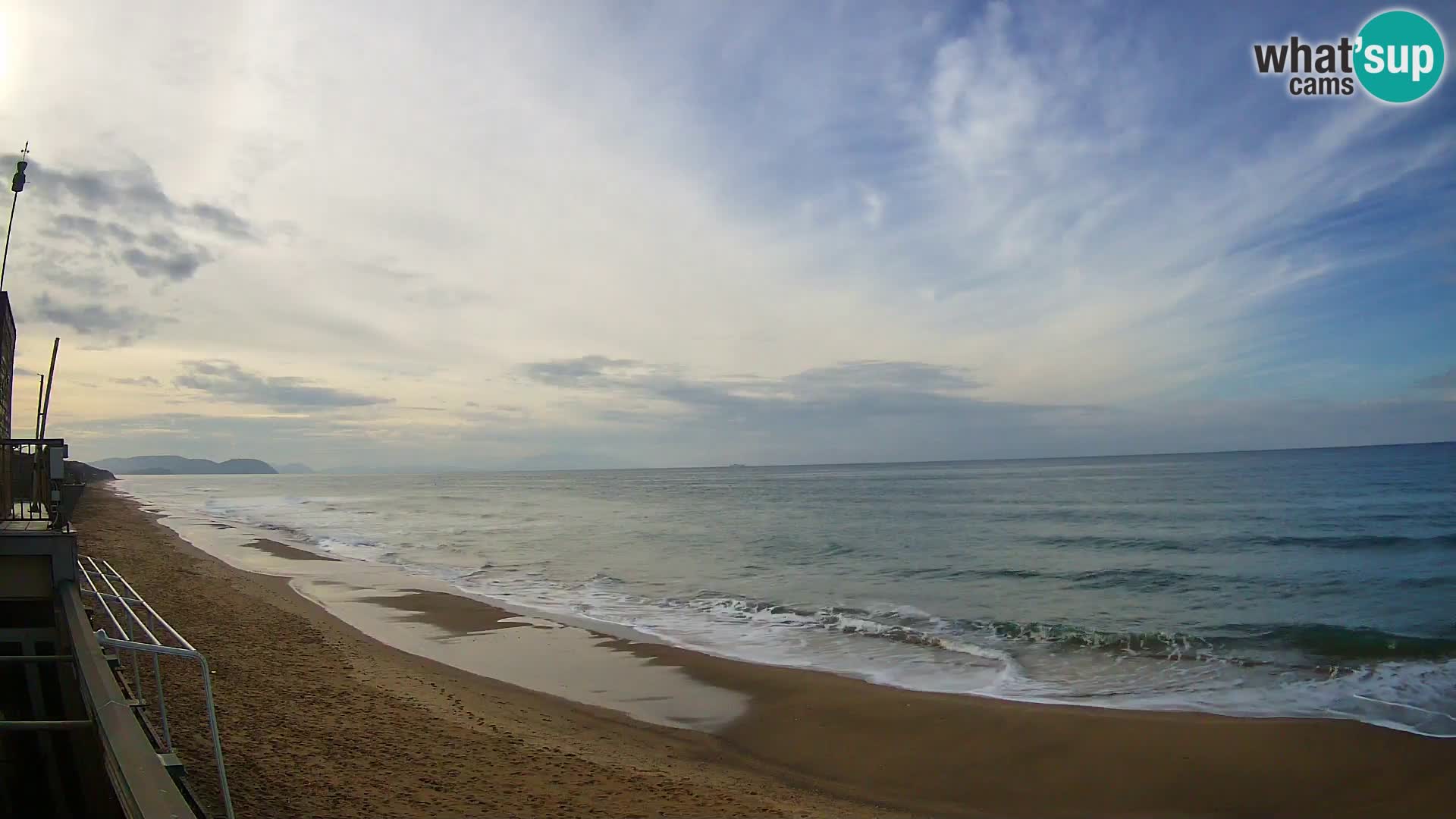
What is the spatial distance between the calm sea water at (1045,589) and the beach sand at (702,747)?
1160 mm

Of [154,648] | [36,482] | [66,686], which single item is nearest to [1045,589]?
[154,648]

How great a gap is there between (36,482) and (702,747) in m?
10.7

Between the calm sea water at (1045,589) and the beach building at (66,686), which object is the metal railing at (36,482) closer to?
the beach building at (66,686)

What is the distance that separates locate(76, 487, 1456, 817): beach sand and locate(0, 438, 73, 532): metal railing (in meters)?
2.61

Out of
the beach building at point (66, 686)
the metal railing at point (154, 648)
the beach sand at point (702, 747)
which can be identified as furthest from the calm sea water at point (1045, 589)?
the beach building at point (66, 686)

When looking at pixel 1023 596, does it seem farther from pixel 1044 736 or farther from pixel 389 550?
pixel 389 550

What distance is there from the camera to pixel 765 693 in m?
10.3

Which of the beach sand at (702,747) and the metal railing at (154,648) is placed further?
the beach sand at (702,747)

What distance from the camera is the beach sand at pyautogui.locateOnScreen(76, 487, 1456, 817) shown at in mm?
6500

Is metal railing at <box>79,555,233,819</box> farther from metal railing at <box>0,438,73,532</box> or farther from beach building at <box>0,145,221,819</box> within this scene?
metal railing at <box>0,438,73,532</box>

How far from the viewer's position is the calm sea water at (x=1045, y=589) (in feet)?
36.1

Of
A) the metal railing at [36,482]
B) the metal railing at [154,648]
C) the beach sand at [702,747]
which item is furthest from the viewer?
the metal railing at [36,482]

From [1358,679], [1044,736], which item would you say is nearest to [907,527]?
[1358,679]

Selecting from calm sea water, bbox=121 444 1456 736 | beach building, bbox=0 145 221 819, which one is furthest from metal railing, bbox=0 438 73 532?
calm sea water, bbox=121 444 1456 736
